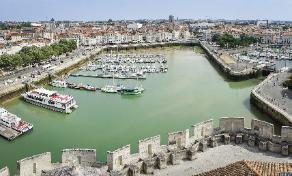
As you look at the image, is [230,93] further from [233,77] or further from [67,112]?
[67,112]

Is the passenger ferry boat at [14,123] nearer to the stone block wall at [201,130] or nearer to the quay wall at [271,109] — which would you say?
the stone block wall at [201,130]

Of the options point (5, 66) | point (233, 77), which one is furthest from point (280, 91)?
point (5, 66)

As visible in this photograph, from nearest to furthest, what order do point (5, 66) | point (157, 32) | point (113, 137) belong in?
point (113, 137), point (5, 66), point (157, 32)

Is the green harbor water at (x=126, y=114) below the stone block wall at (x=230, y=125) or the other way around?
below

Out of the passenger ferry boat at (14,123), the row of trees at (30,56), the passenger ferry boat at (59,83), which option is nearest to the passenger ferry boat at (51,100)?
the passenger ferry boat at (14,123)

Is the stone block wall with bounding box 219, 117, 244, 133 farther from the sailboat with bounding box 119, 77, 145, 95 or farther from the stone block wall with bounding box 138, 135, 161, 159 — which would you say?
the sailboat with bounding box 119, 77, 145, 95

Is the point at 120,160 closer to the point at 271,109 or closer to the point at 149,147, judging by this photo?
the point at 149,147

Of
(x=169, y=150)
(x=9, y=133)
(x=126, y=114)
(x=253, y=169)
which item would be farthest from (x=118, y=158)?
(x=126, y=114)
